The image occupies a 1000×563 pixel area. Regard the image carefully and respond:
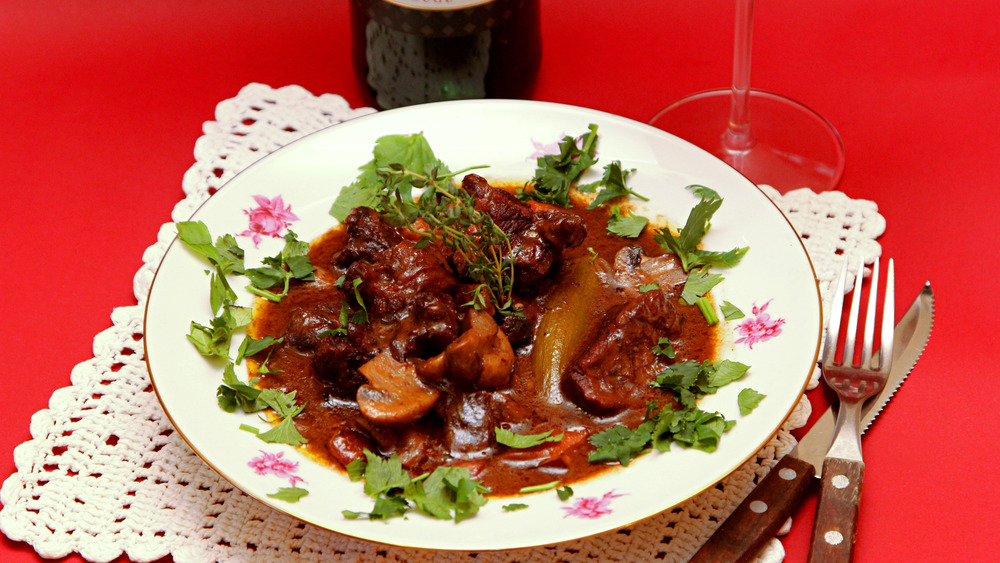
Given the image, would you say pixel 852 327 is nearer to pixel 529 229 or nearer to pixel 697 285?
pixel 697 285

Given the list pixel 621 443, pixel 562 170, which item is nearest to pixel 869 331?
pixel 621 443

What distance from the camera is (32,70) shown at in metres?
5.22

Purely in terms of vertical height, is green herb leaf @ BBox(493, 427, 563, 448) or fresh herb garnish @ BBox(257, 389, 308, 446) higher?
green herb leaf @ BBox(493, 427, 563, 448)

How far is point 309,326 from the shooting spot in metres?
3.25

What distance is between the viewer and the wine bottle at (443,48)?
13.7ft

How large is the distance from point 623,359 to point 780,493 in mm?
587

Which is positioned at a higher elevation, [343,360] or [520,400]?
[343,360]

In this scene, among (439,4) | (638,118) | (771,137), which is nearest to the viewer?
(439,4)

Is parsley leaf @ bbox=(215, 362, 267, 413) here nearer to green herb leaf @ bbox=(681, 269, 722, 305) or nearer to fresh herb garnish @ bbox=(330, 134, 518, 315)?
fresh herb garnish @ bbox=(330, 134, 518, 315)

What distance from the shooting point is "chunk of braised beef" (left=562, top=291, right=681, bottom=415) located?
9.96ft

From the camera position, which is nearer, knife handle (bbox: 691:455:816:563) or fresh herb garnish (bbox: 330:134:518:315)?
knife handle (bbox: 691:455:816:563)

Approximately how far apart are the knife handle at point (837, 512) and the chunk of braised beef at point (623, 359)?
57 cm

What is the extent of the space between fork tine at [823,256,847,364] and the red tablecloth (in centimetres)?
17

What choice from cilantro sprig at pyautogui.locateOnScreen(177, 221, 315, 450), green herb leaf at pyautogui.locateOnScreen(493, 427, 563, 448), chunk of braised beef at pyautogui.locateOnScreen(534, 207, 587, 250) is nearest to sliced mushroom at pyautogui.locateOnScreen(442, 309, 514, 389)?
green herb leaf at pyautogui.locateOnScreen(493, 427, 563, 448)
